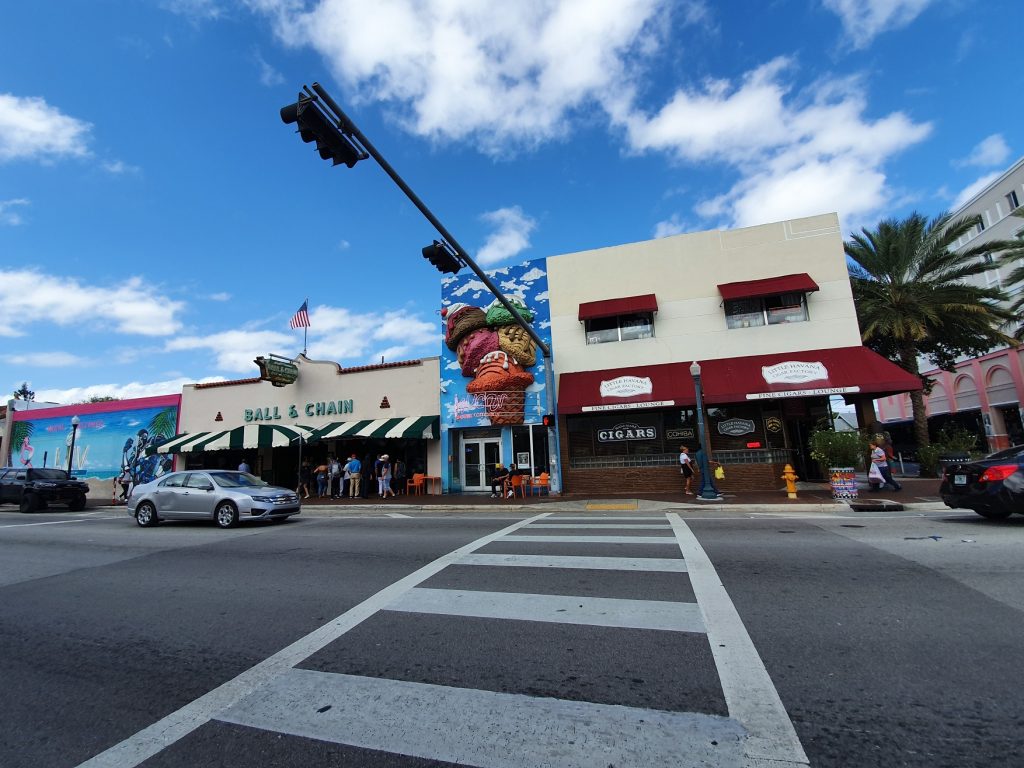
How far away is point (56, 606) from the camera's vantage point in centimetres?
569

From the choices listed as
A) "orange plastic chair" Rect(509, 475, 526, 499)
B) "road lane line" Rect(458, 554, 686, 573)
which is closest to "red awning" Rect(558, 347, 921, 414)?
"orange plastic chair" Rect(509, 475, 526, 499)

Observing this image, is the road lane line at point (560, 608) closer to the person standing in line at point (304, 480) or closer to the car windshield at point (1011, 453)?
the car windshield at point (1011, 453)

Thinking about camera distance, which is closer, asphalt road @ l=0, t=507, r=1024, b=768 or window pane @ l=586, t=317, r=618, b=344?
asphalt road @ l=0, t=507, r=1024, b=768

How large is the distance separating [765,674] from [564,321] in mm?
17514

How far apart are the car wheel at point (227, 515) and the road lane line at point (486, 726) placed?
1009cm

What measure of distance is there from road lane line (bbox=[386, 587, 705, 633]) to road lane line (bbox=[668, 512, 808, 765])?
229 millimetres

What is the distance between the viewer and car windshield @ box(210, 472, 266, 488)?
1288cm

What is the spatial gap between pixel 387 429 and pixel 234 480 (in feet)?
25.2

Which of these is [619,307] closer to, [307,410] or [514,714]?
[307,410]

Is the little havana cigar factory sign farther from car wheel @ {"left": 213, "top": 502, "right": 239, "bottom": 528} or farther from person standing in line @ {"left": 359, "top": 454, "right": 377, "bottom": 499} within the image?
car wheel @ {"left": 213, "top": 502, "right": 239, "bottom": 528}

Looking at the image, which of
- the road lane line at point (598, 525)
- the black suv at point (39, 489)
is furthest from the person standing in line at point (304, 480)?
the road lane line at point (598, 525)

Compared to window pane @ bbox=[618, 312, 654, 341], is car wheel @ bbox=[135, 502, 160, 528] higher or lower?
lower

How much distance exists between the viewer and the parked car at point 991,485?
8.67 metres

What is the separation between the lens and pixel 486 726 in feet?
9.55
